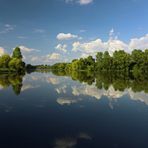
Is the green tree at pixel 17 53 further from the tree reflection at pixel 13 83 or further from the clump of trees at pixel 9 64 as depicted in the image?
the tree reflection at pixel 13 83

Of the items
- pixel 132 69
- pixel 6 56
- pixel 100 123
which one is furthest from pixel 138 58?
pixel 100 123

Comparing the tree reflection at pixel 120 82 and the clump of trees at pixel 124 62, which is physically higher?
the clump of trees at pixel 124 62

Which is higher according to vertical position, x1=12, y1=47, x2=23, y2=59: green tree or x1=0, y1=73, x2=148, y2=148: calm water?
x1=12, y1=47, x2=23, y2=59: green tree

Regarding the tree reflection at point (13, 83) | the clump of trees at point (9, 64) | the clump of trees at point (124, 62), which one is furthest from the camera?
the clump of trees at point (124, 62)

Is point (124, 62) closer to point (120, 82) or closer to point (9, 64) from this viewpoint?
point (9, 64)

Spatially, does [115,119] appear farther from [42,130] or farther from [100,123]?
[42,130]

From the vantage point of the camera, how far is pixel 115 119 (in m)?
16.0

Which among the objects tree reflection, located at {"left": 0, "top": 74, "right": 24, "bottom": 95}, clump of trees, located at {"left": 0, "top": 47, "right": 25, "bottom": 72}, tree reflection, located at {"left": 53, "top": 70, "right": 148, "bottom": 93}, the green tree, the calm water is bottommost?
the calm water

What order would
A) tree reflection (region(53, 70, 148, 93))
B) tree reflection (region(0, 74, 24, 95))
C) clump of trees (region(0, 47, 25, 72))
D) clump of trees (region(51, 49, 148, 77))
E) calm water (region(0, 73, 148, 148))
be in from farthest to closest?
clump of trees (region(51, 49, 148, 77)) < clump of trees (region(0, 47, 25, 72)) < tree reflection (region(53, 70, 148, 93)) < tree reflection (region(0, 74, 24, 95)) < calm water (region(0, 73, 148, 148))

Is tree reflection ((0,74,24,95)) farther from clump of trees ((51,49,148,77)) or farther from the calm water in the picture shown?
clump of trees ((51,49,148,77))

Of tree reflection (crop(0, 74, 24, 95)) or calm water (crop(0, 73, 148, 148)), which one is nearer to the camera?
calm water (crop(0, 73, 148, 148))

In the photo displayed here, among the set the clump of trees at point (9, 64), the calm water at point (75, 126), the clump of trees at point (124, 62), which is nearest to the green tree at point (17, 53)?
the clump of trees at point (9, 64)

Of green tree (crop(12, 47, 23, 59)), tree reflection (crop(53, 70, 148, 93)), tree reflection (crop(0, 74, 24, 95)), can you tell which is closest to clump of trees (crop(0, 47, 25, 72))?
green tree (crop(12, 47, 23, 59))

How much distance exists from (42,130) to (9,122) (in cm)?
302
